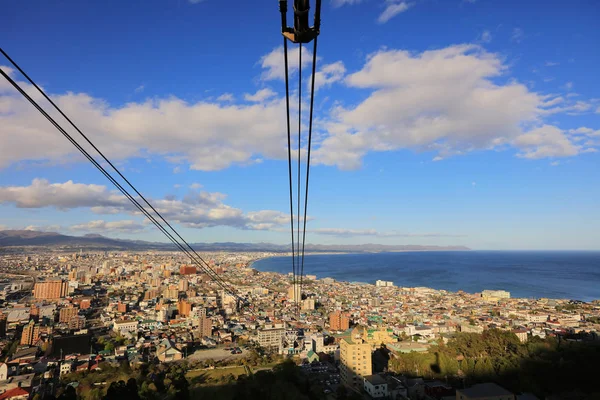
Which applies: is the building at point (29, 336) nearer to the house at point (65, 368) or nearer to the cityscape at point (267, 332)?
the cityscape at point (267, 332)

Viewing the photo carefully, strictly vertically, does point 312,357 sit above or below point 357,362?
below

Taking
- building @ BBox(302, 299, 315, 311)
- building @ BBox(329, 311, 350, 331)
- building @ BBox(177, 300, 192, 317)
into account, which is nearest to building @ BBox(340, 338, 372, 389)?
building @ BBox(329, 311, 350, 331)

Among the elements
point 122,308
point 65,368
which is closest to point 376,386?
point 65,368

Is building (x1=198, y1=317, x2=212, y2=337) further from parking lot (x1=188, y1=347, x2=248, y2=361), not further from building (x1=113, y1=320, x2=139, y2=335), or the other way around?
building (x1=113, y1=320, x2=139, y2=335)

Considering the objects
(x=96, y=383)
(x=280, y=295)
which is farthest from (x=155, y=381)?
(x=280, y=295)

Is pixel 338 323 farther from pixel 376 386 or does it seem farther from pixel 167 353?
pixel 376 386

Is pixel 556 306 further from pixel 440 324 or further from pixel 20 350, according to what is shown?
pixel 20 350
